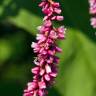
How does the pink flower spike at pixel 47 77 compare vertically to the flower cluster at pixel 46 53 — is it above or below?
below

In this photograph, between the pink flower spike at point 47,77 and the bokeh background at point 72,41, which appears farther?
the bokeh background at point 72,41

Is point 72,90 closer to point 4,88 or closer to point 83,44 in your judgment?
point 83,44

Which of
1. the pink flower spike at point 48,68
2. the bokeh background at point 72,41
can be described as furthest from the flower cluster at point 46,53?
the bokeh background at point 72,41

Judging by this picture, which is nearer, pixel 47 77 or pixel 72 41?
pixel 47 77

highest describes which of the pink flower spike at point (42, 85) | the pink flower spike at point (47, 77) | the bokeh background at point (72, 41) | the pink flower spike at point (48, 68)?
the bokeh background at point (72, 41)

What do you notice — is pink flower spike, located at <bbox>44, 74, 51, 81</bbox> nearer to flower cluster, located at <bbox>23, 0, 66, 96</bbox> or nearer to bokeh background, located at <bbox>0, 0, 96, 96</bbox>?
flower cluster, located at <bbox>23, 0, 66, 96</bbox>

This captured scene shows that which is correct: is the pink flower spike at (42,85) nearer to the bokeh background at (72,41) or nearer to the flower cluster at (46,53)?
the flower cluster at (46,53)

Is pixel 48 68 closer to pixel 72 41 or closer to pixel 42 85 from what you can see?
pixel 42 85

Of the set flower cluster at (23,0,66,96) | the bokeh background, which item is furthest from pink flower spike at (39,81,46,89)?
the bokeh background

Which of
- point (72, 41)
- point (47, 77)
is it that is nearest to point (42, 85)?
point (47, 77)
